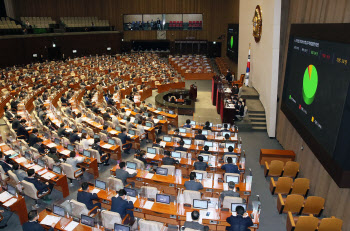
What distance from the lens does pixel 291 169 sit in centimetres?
1094

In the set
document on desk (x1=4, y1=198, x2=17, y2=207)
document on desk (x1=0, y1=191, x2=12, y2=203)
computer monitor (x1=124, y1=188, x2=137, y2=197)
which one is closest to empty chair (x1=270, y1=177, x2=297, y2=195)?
computer monitor (x1=124, y1=188, x2=137, y2=197)

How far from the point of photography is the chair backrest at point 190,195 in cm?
845

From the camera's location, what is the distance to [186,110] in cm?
1905

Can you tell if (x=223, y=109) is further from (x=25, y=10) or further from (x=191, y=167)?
(x=25, y=10)

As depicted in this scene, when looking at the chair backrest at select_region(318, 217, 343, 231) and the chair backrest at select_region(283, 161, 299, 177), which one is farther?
the chair backrest at select_region(283, 161, 299, 177)

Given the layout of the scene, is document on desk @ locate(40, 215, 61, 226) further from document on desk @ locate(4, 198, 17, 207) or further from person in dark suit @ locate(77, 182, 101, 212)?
document on desk @ locate(4, 198, 17, 207)

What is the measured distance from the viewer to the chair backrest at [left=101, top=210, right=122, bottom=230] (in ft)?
24.4

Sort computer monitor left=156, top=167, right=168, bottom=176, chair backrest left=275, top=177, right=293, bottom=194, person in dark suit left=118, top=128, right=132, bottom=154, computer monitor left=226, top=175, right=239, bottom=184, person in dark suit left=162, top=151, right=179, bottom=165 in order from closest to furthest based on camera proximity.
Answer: computer monitor left=226, top=175, right=239, bottom=184, chair backrest left=275, top=177, right=293, bottom=194, computer monitor left=156, top=167, right=168, bottom=176, person in dark suit left=162, top=151, right=179, bottom=165, person in dark suit left=118, top=128, right=132, bottom=154

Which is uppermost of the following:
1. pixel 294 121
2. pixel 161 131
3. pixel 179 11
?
pixel 179 11

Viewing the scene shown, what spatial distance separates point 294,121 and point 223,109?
539 cm

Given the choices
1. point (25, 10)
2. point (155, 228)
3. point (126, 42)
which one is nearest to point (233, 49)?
point (126, 42)

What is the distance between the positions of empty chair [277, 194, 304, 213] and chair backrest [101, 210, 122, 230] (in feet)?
16.5

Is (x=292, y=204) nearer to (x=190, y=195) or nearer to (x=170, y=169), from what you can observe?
(x=190, y=195)

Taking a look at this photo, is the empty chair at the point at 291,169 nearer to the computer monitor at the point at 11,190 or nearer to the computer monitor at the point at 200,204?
the computer monitor at the point at 200,204
